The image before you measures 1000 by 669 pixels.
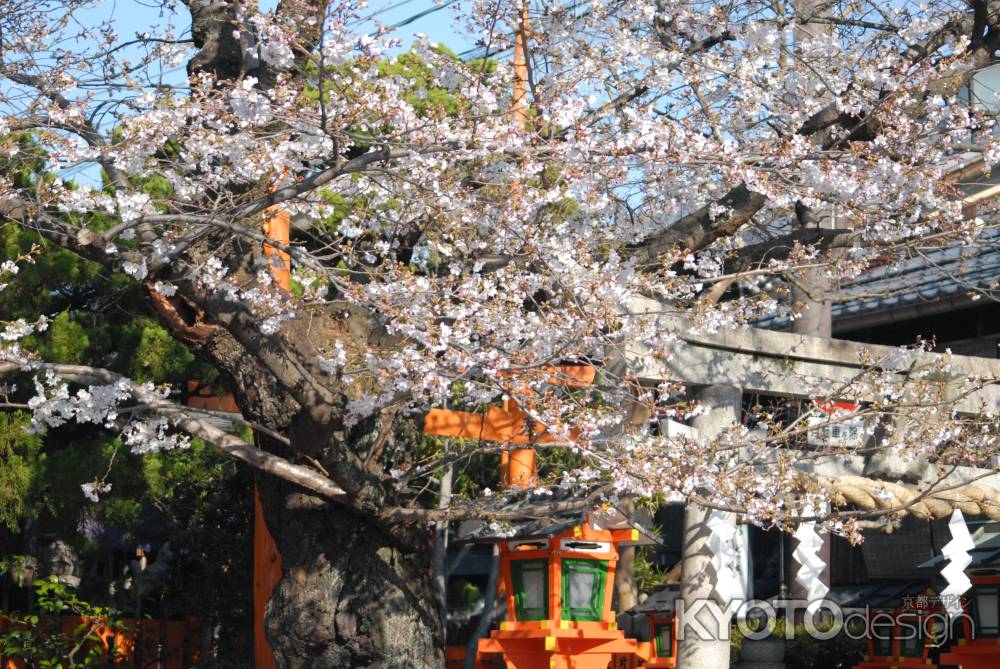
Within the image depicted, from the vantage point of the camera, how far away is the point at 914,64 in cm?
701

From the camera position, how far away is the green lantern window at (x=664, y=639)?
9.93 metres

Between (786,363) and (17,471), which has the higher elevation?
(786,363)

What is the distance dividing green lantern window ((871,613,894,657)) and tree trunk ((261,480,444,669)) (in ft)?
16.1

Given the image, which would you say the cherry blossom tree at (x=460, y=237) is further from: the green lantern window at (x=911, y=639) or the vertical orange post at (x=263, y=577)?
the green lantern window at (x=911, y=639)

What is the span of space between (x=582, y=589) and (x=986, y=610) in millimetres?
3265

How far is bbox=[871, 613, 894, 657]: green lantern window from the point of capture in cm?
972

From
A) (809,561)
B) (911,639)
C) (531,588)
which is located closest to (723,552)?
(809,561)

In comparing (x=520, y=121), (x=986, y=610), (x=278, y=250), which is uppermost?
(x=520, y=121)

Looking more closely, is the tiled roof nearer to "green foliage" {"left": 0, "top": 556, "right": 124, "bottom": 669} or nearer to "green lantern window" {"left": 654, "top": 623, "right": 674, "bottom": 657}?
"green lantern window" {"left": 654, "top": 623, "right": 674, "bottom": 657}

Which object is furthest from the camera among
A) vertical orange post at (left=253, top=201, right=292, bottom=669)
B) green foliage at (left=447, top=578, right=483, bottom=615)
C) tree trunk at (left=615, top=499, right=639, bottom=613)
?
green foliage at (left=447, top=578, right=483, bottom=615)

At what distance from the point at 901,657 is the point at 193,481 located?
278 inches

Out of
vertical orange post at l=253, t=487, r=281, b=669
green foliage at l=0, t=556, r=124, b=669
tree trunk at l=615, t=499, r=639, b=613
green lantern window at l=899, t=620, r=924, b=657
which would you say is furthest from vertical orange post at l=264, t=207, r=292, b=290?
green lantern window at l=899, t=620, r=924, b=657

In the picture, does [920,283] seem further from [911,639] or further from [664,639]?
[664,639]

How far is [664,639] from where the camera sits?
10.0m
